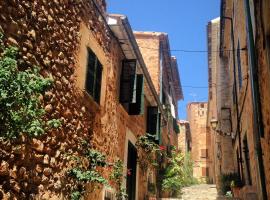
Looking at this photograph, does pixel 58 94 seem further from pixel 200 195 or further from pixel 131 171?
pixel 200 195

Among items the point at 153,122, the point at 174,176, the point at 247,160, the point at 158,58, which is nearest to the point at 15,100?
the point at 247,160

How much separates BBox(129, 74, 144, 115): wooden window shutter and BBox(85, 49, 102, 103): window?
8.57ft

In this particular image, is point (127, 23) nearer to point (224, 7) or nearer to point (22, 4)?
point (22, 4)

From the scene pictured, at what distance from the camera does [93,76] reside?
6906 mm

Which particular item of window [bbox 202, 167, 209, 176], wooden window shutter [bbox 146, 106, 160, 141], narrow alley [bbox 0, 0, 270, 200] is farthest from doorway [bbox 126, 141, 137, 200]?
window [bbox 202, 167, 209, 176]

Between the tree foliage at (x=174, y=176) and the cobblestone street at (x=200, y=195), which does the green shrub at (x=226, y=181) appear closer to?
the cobblestone street at (x=200, y=195)

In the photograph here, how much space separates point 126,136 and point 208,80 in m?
14.4

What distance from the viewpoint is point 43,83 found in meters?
3.37

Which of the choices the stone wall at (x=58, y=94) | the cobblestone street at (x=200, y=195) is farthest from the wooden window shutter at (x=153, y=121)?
the stone wall at (x=58, y=94)

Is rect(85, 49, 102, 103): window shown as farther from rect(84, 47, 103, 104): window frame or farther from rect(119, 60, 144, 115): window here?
rect(119, 60, 144, 115): window

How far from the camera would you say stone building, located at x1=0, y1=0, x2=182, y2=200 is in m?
4.30

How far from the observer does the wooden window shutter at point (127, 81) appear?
8992 mm

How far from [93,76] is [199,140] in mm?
27958

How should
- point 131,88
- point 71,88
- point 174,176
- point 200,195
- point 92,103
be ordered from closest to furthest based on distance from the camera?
point 71,88
point 92,103
point 131,88
point 174,176
point 200,195
